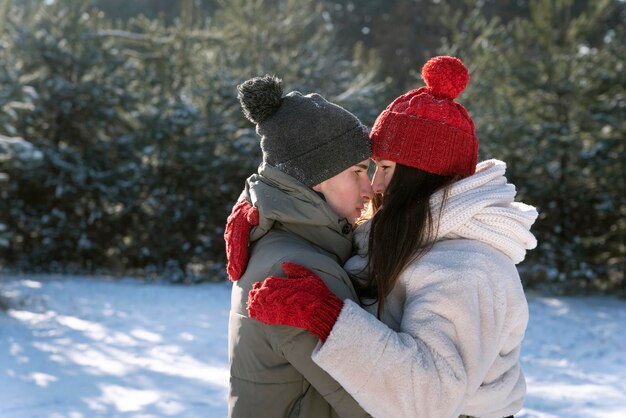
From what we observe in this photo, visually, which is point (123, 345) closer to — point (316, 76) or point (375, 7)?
point (316, 76)

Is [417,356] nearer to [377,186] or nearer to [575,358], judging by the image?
[377,186]

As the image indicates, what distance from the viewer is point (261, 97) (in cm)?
212

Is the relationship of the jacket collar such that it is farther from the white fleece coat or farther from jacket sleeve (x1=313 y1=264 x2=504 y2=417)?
jacket sleeve (x1=313 y1=264 x2=504 y2=417)

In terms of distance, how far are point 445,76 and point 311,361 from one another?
966 millimetres

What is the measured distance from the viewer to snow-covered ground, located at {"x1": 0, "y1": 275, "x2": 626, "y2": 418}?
5.20 metres

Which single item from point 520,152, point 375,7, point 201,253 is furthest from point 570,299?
point 375,7

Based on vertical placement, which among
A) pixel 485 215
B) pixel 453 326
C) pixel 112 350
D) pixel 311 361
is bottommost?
pixel 112 350

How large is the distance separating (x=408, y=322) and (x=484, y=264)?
27cm

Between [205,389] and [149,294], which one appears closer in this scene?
[205,389]

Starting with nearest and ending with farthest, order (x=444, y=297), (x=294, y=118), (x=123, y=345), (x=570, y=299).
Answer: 1. (x=444, y=297)
2. (x=294, y=118)
3. (x=123, y=345)
4. (x=570, y=299)

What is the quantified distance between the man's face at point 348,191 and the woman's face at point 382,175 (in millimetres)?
31

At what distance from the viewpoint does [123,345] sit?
6.79m

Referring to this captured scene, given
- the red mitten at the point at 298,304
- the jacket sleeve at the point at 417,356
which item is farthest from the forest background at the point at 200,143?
the red mitten at the point at 298,304

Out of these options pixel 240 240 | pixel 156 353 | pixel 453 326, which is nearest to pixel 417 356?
pixel 453 326
